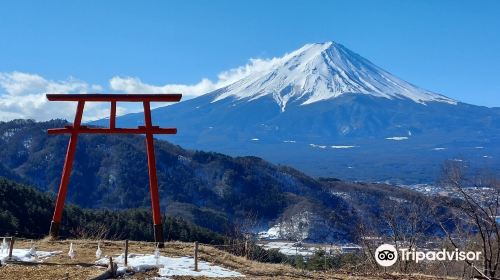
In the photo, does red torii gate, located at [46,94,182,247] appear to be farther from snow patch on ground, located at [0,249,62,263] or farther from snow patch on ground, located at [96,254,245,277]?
snow patch on ground, located at [96,254,245,277]

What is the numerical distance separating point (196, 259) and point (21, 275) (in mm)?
3719

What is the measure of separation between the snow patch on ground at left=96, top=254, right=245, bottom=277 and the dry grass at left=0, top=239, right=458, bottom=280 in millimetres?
275

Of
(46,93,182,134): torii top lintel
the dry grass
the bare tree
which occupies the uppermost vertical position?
(46,93,182,134): torii top lintel

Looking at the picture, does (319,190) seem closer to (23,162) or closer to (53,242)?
(23,162)

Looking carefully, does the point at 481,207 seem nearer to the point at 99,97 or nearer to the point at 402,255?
the point at 402,255

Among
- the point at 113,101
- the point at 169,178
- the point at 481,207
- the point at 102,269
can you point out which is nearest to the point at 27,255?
the point at 102,269

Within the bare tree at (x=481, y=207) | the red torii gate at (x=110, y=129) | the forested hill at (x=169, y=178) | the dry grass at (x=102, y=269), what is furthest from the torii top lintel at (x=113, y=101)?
the forested hill at (x=169, y=178)

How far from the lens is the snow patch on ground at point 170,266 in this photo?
13.0 m

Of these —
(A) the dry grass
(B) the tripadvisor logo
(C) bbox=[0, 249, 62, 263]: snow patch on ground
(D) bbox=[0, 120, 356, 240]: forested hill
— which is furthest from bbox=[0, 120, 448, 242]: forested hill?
(C) bbox=[0, 249, 62, 263]: snow patch on ground

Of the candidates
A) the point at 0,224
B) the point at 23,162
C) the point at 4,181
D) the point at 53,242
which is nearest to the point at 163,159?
the point at 23,162

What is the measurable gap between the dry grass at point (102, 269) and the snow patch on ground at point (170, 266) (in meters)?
0.27

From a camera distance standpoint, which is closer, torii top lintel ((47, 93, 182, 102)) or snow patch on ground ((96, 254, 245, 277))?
snow patch on ground ((96, 254, 245, 277))

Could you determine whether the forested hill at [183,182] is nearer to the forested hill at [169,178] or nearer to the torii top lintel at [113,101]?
the forested hill at [169,178]

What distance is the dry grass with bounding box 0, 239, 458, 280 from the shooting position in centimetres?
1239
